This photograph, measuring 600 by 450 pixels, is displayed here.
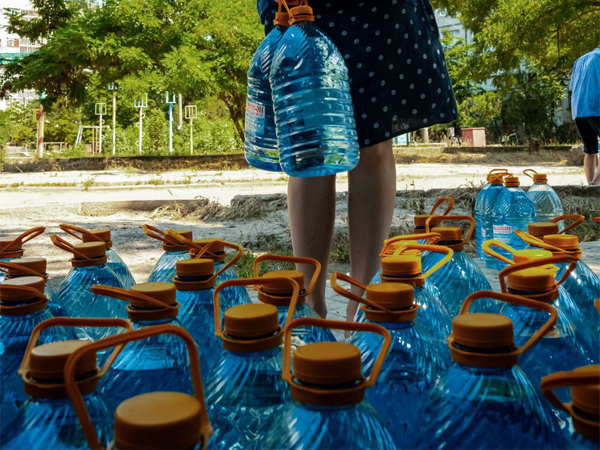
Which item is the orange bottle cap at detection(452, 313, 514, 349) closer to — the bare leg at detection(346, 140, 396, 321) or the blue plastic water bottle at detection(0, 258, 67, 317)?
the blue plastic water bottle at detection(0, 258, 67, 317)

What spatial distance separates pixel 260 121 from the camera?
5.94 ft

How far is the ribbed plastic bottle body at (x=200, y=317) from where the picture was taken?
3.65ft

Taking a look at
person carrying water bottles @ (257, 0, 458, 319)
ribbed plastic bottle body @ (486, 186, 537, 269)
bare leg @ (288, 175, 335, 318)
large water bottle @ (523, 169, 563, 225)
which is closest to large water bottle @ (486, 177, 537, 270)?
ribbed plastic bottle body @ (486, 186, 537, 269)

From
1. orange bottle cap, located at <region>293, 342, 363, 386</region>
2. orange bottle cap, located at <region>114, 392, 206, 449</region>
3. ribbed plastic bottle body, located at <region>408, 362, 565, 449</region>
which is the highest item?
orange bottle cap, located at <region>293, 342, 363, 386</region>

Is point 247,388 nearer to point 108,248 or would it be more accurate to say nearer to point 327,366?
point 327,366

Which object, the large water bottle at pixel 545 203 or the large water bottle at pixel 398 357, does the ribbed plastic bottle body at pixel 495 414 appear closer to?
the large water bottle at pixel 398 357

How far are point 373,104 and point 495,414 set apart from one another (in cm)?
129

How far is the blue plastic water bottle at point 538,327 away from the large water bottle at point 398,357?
142mm

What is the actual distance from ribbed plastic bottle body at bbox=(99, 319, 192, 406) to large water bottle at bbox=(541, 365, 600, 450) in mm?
513

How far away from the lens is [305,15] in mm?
1373

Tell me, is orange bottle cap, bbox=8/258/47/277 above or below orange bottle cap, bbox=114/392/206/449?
above

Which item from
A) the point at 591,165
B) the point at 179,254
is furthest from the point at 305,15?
the point at 591,165

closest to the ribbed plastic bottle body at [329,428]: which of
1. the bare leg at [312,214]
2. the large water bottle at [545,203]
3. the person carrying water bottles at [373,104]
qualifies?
the person carrying water bottles at [373,104]

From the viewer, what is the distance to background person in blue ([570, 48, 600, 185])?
647cm
